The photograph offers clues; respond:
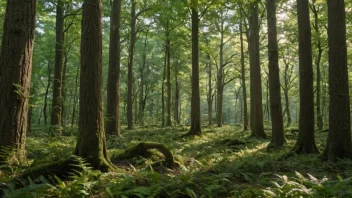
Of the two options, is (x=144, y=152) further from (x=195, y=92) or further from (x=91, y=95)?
(x=195, y=92)

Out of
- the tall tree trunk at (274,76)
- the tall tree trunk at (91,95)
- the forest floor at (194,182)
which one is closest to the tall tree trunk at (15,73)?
the forest floor at (194,182)

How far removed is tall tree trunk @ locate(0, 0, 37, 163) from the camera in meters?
5.88

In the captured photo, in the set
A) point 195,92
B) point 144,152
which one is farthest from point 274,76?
point 144,152

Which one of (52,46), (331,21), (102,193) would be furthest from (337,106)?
(52,46)

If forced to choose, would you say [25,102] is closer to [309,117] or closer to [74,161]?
Result: [74,161]

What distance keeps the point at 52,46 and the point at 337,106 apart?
22.9 m

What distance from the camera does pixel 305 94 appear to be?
9.92 metres

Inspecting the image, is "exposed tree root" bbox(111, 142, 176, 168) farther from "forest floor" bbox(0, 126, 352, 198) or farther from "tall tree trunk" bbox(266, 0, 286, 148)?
"tall tree trunk" bbox(266, 0, 286, 148)

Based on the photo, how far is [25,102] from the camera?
20.1ft

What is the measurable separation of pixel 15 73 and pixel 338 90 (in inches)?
330

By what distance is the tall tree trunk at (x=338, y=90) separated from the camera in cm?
822

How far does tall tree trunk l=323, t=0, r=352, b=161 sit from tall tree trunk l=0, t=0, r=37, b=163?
7998 mm

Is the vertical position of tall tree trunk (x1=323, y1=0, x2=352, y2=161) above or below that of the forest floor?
above

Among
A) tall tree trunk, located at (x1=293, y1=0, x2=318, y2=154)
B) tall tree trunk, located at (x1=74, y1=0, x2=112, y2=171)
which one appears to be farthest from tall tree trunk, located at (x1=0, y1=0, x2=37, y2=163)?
tall tree trunk, located at (x1=293, y1=0, x2=318, y2=154)
